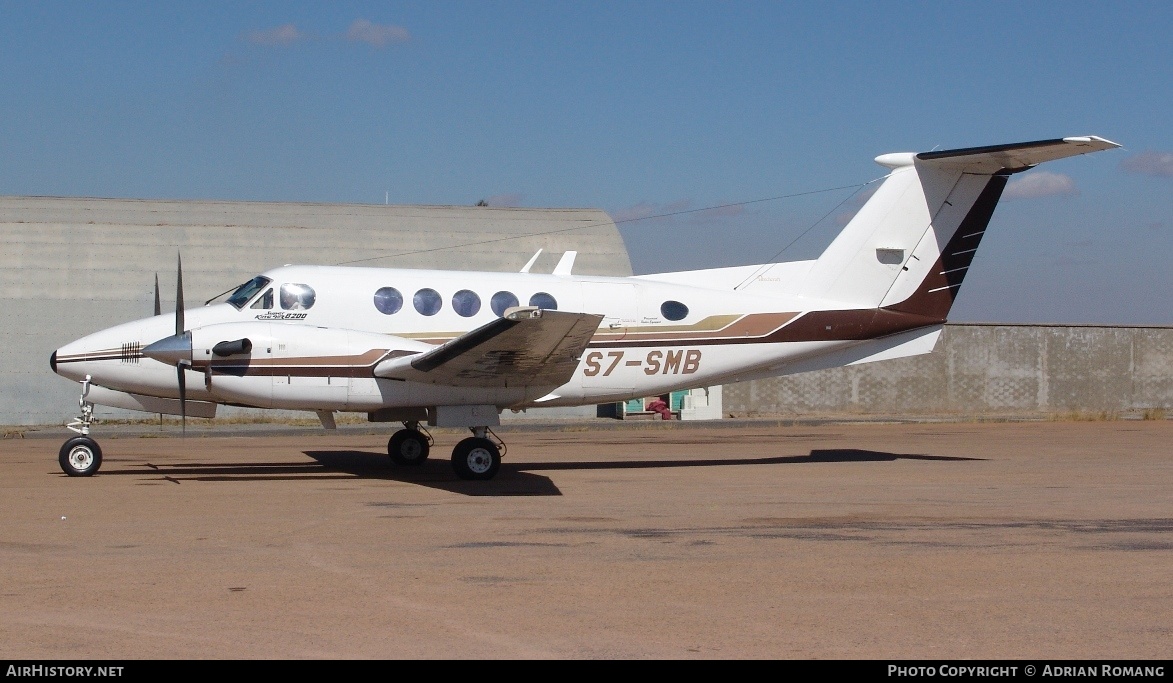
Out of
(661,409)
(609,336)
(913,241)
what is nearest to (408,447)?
(609,336)

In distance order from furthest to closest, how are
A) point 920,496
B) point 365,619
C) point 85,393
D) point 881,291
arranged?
point 881,291 → point 85,393 → point 920,496 → point 365,619

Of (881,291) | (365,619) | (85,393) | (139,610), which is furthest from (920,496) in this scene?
(85,393)

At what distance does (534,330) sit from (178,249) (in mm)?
18339

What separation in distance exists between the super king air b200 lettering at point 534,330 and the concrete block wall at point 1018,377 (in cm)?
1848

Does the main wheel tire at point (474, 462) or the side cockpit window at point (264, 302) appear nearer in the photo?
the main wheel tire at point (474, 462)

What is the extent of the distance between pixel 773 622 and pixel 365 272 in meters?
10.1

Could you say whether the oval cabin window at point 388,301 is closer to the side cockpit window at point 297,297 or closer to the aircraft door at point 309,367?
the side cockpit window at point 297,297

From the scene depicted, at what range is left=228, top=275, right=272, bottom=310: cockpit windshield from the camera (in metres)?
14.3

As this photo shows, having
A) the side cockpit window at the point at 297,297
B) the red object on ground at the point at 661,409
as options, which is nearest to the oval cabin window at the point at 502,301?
the side cockpit window at the point at 297,297

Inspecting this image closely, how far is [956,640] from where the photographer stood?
5.68 metres

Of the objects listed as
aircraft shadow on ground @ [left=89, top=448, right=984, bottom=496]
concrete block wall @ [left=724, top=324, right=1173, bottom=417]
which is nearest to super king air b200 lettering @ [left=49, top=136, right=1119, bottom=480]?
aircraft shadow on ground @ [left=89, top=448, right=984, bottom=496]

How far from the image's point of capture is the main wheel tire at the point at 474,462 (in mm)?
13820

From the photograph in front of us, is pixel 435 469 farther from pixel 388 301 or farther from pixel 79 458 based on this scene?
pixel 79 458

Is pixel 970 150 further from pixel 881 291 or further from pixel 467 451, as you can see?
pixel 467 451
